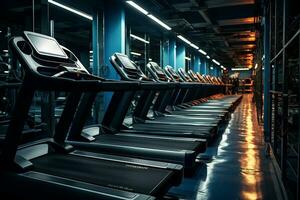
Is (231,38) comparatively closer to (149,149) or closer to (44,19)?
(44,19)

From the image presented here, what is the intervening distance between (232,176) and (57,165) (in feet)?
5.80

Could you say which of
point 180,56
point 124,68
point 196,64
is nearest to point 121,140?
point 124,68

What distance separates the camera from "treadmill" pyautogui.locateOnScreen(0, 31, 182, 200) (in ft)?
5.78

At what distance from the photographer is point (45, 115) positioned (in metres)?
5.12

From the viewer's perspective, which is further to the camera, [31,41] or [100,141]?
[100,141]

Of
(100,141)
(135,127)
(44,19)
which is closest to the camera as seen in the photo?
(100,141)

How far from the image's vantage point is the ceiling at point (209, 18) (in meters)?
8.30

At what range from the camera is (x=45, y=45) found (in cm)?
255

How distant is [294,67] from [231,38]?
11.0 meters

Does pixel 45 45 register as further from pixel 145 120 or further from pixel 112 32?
pixel 112 32

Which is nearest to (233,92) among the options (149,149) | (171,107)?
(171,107)

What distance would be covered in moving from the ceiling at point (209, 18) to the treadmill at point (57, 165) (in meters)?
5.03

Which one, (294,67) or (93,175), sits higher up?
(294,67)

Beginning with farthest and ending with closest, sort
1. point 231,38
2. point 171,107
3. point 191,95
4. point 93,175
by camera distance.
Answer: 1. point 231,38
2. point 191,95
3. point 171,107
4. point 93,175
